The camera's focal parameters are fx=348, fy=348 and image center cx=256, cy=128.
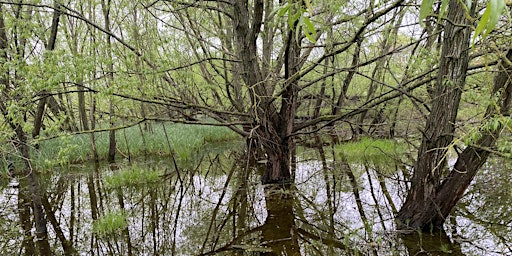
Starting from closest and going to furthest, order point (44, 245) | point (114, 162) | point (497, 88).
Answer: point (497, 88) → point (44, 245) → point (114, 162)

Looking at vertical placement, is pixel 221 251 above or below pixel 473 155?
below

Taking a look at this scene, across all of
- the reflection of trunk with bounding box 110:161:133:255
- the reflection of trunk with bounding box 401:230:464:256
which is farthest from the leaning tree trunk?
the reflection of trunk with bounding box 110:161:133:255

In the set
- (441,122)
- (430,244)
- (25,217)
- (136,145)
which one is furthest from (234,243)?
(136,145)


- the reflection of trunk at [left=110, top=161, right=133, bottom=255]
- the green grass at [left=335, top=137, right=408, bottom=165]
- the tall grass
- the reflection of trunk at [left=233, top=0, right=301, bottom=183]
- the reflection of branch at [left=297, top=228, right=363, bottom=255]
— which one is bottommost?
the reflection of branch at [left=297, top=228, right=363, bottom=255]

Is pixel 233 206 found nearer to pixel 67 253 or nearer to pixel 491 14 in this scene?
pixel 67 253

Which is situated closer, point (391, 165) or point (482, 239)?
point (482, 239)

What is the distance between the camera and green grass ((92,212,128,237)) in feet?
12.8

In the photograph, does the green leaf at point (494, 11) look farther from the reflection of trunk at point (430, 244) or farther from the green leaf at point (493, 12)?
the reflection of trunk at point (430, 244)

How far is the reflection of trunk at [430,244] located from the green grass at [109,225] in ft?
9.97

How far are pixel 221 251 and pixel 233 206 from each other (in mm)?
1373

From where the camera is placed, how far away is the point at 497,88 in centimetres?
290

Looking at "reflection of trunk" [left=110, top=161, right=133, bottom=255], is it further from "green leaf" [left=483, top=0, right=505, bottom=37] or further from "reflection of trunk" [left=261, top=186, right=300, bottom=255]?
"green leaf" [left=483, top=0, right=505, bottom=37]

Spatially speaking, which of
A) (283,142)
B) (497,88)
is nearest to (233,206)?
(283,142)

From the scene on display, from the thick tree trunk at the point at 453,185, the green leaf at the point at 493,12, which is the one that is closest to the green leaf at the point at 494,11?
the green leaf at the point at 493,12
